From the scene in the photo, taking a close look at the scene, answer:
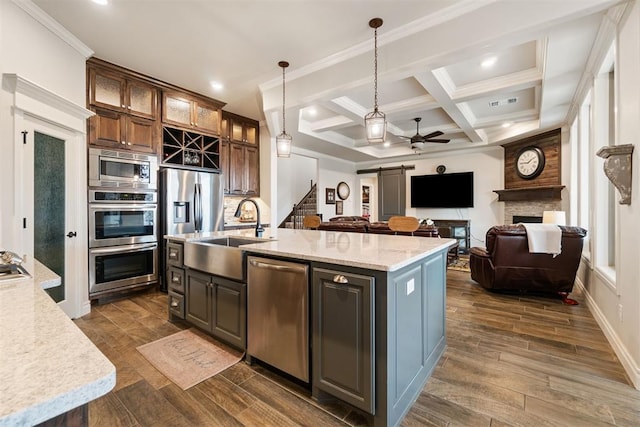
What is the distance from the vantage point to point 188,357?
2.42m

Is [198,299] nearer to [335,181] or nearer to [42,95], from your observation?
[42,95]

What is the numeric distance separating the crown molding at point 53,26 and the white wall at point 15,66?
4 cm

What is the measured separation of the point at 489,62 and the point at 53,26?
485 centimetres

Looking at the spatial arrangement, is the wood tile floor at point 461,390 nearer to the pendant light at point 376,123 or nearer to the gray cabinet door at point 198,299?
the gray cabinet door at point 198,299

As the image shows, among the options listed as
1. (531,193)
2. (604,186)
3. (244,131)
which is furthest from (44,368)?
(531,193)

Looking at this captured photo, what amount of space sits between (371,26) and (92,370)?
333 centimetres

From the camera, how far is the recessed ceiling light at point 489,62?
363 cm

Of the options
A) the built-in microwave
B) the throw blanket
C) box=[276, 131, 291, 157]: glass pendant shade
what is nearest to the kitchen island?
box=[276, 131, 291, 157]: glass pendant shade

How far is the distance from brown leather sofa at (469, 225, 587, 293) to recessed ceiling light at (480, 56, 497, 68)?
6.97 feet

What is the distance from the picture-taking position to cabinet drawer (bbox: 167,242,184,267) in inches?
115

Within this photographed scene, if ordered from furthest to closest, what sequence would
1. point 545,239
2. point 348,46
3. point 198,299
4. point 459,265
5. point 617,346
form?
point 459,265 < point 545,239 < point 348,46 < point 198,299 < point 617,346

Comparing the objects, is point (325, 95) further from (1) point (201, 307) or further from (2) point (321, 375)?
(2) point (321, 375)

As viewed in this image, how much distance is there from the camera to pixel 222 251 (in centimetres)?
240

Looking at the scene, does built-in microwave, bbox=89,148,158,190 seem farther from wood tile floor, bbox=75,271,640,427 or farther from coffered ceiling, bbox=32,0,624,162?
wood tile floor, bbox=75,271,640,427
